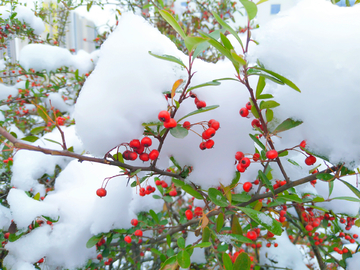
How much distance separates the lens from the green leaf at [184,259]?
0.69 metres

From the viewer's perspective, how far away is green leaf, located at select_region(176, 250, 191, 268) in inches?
27.1

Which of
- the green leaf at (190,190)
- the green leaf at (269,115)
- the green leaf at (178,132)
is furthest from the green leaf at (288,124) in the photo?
the green leaf at (190,190)

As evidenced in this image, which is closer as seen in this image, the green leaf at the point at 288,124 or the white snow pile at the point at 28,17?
the green leaf at the point at 288,124

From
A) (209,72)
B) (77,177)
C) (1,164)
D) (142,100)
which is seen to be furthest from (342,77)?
(1,164)

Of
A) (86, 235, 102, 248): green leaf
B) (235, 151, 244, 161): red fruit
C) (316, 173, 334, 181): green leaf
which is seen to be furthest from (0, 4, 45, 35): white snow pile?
(316, 173, 334, 181): green leaf

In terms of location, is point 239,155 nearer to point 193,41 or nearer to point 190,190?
point 190,190

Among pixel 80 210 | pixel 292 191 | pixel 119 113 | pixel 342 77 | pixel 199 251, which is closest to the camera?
pixel 342 77

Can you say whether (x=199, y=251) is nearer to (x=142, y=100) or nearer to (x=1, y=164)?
(x=142, y=100)

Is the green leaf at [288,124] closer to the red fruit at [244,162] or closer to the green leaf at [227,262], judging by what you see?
the red fruit at [244,162]

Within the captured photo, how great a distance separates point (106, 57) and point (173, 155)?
16.3 inches

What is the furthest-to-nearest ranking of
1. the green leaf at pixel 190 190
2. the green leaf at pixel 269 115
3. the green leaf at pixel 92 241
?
the green leaf at pixel 92 241
the green leaf at pixel 190 190
the green leaf at pixel 269 115

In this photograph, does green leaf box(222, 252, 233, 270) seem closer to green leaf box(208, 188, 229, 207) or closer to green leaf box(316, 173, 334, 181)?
green leaf box(208, 188, 229, 207)

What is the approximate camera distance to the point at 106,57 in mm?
702

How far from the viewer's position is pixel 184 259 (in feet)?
2.34
